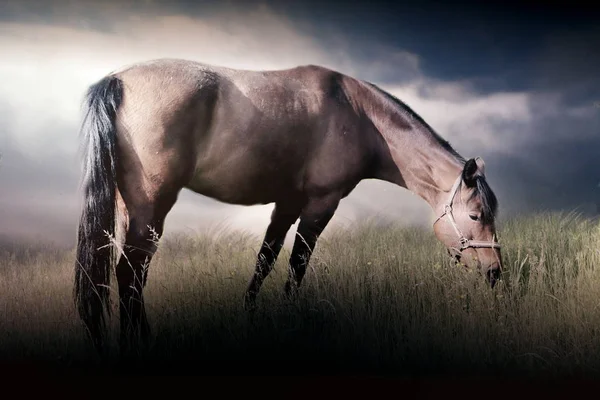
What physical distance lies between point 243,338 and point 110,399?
74 centimetres

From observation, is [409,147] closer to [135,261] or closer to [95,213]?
[135,261]

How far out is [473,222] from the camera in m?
3.62

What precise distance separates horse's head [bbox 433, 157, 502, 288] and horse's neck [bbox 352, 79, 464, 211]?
0.45 ft

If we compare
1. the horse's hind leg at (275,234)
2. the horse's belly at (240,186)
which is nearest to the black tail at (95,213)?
the horse's belly at (240,186)

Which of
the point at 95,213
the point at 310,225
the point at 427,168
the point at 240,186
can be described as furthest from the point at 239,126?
the point at 427,168

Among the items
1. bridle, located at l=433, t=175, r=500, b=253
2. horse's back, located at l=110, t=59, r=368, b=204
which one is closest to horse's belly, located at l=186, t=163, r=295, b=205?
horse's back, located at l=110, t=59, r=368, b=204

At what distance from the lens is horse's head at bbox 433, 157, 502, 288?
3553 millimetres

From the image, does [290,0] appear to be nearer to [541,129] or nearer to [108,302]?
[541,129]

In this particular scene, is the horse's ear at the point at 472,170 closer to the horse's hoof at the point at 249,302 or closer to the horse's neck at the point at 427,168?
the horse's neck at the point at 427,168

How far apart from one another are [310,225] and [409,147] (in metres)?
0.80

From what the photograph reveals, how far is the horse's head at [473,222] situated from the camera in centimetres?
355

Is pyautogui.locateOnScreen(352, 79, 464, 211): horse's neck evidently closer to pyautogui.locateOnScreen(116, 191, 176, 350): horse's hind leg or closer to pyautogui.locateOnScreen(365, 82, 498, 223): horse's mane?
pyautogui.locateOnScreen(365, 82, 498, 223): horse's mane

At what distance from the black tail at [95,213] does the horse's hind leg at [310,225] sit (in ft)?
3.53

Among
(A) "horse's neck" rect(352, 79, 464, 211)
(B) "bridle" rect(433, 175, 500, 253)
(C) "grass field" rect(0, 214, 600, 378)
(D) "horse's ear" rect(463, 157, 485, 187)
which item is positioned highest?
(A) "horse's neck" rect(352, 79, 464, 211)
